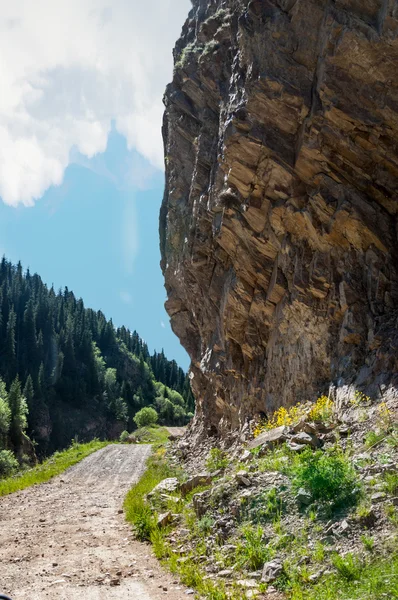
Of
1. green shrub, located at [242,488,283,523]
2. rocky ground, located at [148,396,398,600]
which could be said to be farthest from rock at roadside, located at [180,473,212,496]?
green shrub, located at [242,488,283,523]

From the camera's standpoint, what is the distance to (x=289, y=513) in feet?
28.6

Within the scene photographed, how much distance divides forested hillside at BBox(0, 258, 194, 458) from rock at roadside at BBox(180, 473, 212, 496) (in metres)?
97.7

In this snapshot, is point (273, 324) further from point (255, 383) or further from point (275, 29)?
point (275, 29)

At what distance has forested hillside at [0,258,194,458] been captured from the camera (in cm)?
12262

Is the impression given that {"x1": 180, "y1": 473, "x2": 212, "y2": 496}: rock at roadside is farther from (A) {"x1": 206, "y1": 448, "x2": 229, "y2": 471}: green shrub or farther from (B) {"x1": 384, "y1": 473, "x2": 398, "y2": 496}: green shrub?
(B) {"x1": 384, "y1": 473, "x2": 398, "y2": 496}: green shrub

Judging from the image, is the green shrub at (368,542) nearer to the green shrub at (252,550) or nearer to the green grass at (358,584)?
the green grass at (358,584)

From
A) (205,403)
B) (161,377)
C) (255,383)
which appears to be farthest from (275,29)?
(161,377)

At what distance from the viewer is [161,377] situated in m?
182

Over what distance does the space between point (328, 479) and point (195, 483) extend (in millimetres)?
5389

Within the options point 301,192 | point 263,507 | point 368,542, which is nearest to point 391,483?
point 368,542

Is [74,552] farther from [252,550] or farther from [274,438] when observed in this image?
[274,438]

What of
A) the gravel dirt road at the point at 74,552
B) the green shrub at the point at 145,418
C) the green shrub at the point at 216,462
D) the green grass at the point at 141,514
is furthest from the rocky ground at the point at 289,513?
the green shrub at the point at 145,418

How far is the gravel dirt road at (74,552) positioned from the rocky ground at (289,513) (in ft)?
3.19

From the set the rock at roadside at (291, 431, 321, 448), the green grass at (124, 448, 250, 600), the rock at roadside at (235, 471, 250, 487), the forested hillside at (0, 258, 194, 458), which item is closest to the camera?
the green grass at (124, 448, 250, 600)
